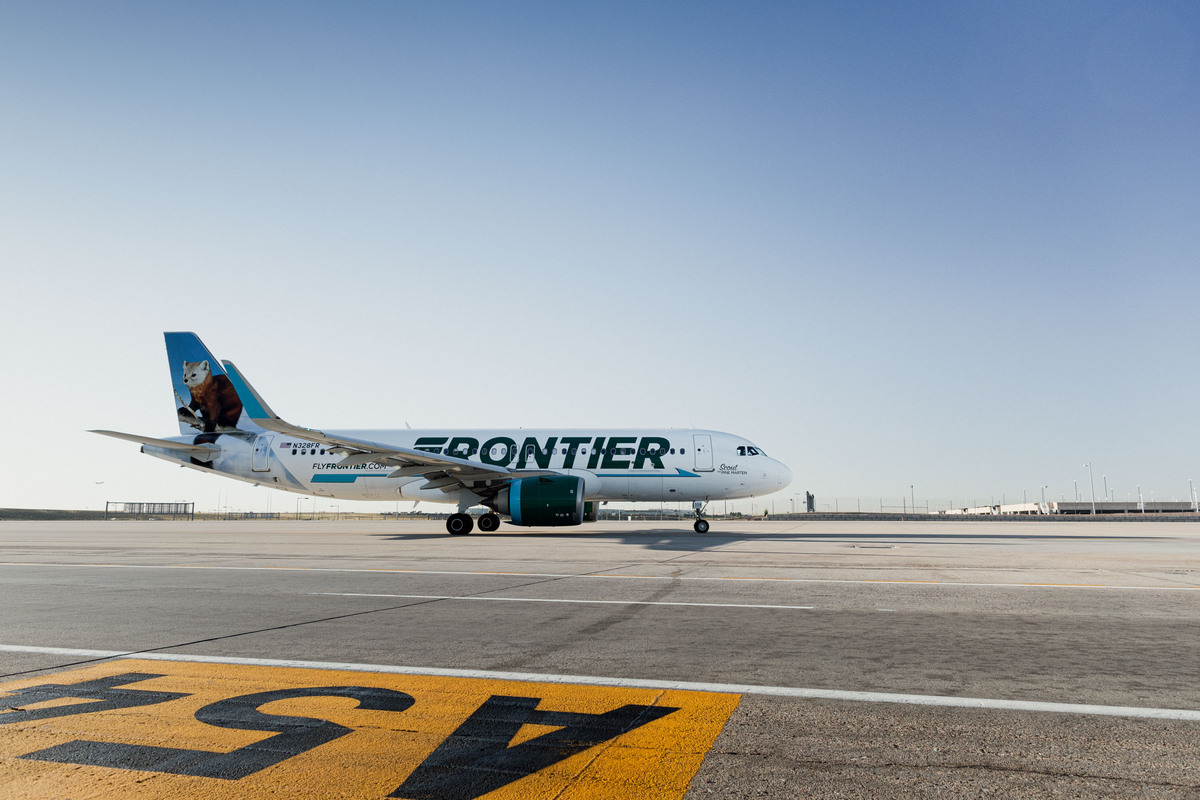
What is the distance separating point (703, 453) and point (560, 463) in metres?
5.63

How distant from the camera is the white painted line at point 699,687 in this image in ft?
12.5

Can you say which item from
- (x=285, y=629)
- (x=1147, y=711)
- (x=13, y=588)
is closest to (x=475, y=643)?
(x=285, y=629)

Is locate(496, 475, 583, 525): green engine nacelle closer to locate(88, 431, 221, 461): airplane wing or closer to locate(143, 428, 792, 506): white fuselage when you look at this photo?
locate(143, 428, 792, 506): white fuselage

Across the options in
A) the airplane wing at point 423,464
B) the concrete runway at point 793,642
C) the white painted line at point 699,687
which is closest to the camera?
the concrete runway at point 793,642

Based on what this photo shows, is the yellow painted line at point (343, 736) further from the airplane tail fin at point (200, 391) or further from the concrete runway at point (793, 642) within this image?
the airplane tail fin at point (200, 391)

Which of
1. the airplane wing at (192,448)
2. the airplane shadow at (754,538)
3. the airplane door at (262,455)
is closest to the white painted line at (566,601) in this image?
the airplane shadow at (754,538)

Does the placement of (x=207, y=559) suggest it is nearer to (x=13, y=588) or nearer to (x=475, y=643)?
(x=13, y=588)

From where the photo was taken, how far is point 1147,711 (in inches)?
149

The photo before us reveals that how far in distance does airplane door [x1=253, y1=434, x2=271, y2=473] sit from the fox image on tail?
1.83 m

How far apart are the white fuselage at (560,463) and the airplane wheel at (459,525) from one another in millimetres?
650

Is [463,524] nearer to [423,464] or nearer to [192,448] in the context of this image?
[423,464]

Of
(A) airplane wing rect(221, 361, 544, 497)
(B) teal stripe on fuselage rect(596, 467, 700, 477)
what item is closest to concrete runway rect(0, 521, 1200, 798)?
(A) airplane wing rect(221, 361, 544, 497)

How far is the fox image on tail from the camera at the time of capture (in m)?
28.6

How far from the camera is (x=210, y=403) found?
28.8 meters
